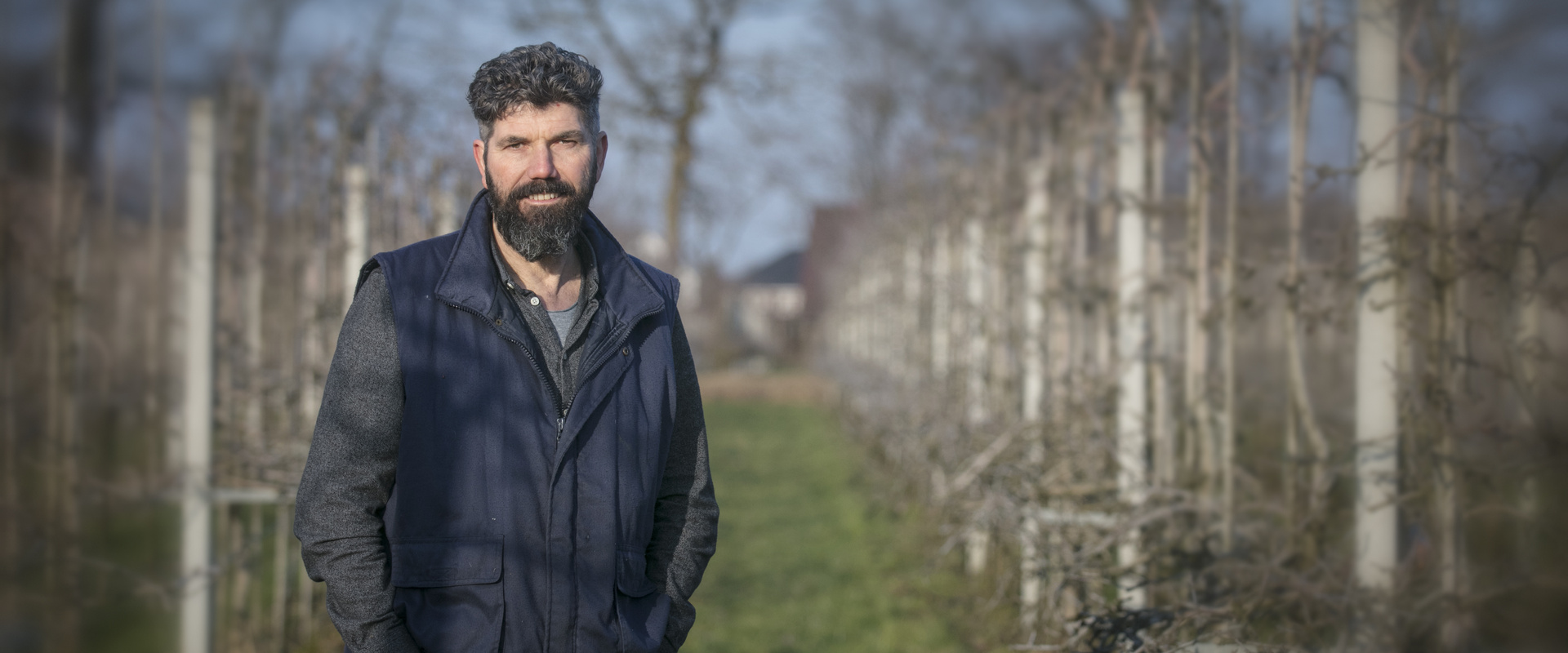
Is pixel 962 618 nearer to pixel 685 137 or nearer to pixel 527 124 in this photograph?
pixel 527 124

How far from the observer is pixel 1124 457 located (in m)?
4.48

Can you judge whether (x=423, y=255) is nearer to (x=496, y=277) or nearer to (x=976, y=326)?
(x=496, y=277)

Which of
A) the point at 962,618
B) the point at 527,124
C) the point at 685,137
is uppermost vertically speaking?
the point at 685,137

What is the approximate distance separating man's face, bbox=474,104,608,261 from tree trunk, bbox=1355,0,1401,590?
209cm

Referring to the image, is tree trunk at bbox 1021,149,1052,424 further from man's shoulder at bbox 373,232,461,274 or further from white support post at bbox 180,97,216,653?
man's shoulder at bbox 373,232,461,274

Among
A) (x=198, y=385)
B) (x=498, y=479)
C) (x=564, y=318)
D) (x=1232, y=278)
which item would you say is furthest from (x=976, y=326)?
(x=498, y=479)

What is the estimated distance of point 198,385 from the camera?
13.5 ft

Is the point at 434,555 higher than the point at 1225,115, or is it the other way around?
the point at 1225,115

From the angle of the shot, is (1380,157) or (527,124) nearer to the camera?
(527,124)

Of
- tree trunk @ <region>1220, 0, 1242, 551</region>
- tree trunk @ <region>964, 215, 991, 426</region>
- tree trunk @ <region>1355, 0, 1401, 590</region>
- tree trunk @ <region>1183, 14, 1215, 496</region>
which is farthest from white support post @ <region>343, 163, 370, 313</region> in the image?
tree trunk @ <region>1355, 0, 1401, 590</region>

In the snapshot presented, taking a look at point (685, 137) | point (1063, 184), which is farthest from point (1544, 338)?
point (685, 137)

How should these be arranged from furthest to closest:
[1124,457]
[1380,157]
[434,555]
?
[1124,457]
[1380,157]
[434,555]

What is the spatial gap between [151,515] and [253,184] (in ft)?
5.81

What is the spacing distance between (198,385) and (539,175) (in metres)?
2.66
